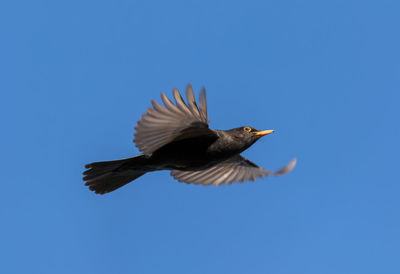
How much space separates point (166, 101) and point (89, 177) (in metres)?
2.52

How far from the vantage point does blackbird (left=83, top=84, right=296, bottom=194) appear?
8.84m

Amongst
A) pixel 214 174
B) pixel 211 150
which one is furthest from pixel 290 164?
pixel 214 174

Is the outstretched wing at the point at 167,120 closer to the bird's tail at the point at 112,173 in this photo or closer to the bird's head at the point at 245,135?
the bird's tail at the point at 112,173

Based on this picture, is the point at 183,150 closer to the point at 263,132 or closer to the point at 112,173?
the point at 112,173

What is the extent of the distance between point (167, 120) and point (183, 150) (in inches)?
34.7

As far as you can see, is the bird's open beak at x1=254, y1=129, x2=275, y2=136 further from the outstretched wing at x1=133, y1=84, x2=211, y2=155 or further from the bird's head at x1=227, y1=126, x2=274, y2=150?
the outstretched wing at x1=133, y1=84, x2=211, y2=155

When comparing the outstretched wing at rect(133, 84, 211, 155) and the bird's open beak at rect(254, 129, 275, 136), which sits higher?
the bird's open beak at rect(254, 129, 275, 136)

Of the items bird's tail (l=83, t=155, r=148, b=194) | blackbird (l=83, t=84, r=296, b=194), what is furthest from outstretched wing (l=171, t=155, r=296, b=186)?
bird's tail (l=83, t=155, r=148, b=194)

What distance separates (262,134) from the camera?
10.4 m

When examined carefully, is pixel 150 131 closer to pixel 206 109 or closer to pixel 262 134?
pixel 206 109

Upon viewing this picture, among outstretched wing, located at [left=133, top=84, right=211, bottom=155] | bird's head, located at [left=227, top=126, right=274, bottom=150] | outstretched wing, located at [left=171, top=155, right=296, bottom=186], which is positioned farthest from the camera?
outstretched wing, located at [left=171, top=155, right=296, bottom=186]

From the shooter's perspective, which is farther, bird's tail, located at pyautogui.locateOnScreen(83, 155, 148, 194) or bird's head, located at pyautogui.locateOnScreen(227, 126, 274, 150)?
bird's head, located at pyautogui.locateOnScreen(227, 126, 274, 150)

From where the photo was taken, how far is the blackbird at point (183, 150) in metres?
8.84

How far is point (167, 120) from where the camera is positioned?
29.0ft
